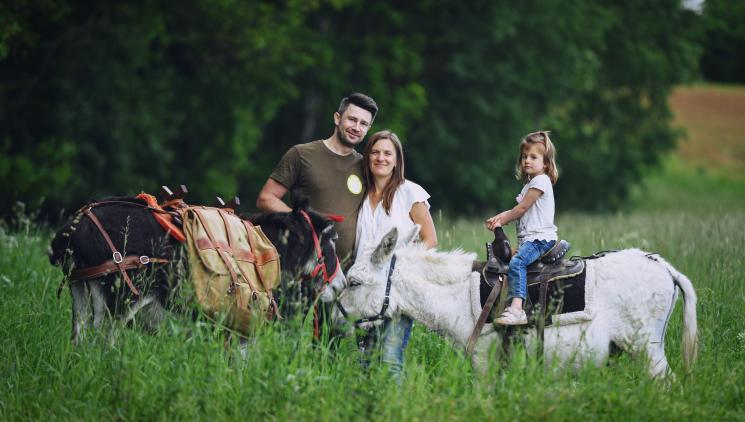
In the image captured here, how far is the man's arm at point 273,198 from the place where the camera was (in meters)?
5.68

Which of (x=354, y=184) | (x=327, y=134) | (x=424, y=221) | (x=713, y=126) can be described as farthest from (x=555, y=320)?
(x=713, y=126)

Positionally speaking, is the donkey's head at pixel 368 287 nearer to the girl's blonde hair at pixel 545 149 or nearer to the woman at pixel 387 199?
the woman at pixel 387 199

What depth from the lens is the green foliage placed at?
51.1ft

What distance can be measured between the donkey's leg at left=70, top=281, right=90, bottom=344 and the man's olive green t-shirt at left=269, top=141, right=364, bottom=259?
4.98ft

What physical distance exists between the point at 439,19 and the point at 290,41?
212 inches

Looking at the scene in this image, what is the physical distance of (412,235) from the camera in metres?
4.99

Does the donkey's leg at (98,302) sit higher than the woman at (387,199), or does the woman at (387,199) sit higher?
the woman at (387,199)

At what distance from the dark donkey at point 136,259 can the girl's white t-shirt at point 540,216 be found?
1.21m

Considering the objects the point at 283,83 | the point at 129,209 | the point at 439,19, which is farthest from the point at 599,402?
the point at 439,19

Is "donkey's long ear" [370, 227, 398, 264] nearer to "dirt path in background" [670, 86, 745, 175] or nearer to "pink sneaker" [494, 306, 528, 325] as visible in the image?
"pink sneaker" [494, 306, 528, 325]

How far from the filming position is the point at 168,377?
4.49m

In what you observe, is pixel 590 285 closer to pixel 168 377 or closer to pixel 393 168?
pixel 393 168

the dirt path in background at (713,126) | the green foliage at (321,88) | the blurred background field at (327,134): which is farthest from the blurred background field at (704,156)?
the green foliage at (321,88)

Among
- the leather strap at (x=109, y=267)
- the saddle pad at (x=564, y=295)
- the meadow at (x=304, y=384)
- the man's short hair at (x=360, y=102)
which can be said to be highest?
the man's short hair at (x=360, y=102)
